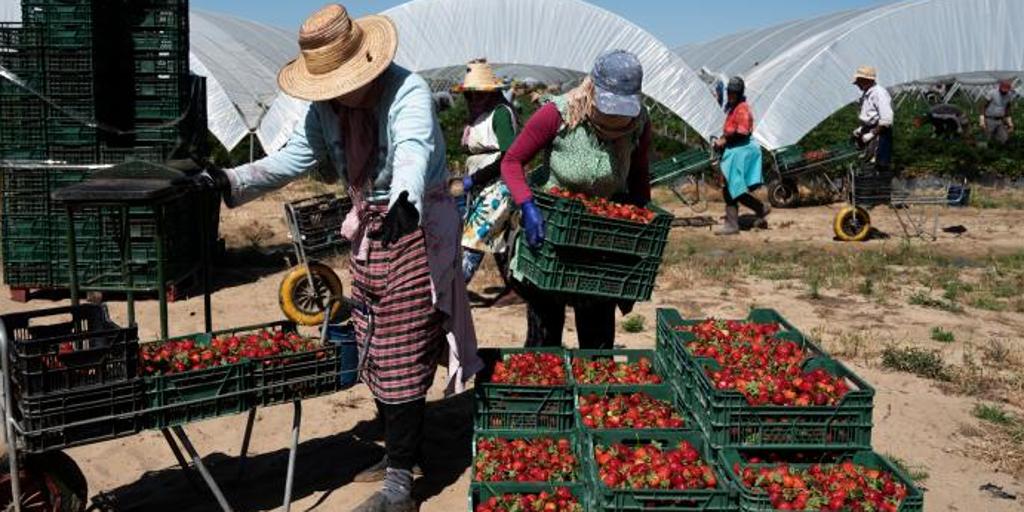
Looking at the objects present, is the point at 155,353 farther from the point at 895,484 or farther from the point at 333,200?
the point at 333,200

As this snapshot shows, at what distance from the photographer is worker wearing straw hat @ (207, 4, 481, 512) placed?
4309mm

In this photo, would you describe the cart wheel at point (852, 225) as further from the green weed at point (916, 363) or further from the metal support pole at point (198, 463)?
the metal support pole at point (198, 463)

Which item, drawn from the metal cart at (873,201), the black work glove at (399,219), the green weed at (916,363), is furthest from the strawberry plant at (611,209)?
the metal cart at (873,201)

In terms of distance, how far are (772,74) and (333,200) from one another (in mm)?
14970

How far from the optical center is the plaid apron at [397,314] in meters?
4.47

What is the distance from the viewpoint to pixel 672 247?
12273mm

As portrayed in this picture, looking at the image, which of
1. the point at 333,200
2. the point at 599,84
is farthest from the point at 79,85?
the point at 599,84

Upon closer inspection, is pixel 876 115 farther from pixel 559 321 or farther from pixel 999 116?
pixel 999 116

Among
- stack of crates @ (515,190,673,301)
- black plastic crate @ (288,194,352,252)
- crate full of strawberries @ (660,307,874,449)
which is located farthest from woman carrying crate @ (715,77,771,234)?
crate full of strawberries @ (660,307,874,449)

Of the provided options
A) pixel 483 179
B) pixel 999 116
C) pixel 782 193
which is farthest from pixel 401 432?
pixel 999 116

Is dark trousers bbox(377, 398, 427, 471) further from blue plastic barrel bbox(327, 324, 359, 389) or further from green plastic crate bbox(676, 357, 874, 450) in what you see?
green plastic crate bbox(676, 357, 874, 450)

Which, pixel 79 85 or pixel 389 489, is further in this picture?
pixel 79 85

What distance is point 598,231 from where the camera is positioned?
4.81 meters

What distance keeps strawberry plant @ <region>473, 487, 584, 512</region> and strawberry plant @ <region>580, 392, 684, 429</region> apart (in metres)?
0.42
